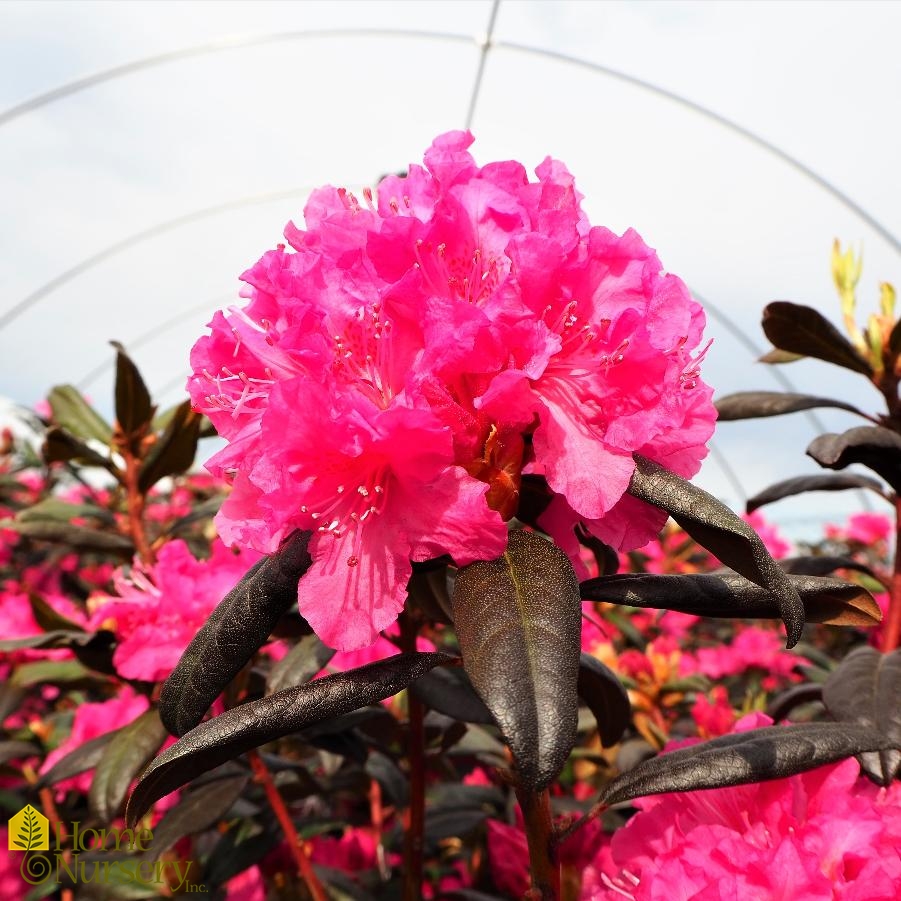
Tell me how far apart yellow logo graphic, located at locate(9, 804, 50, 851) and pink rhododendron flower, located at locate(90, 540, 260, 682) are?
449mm

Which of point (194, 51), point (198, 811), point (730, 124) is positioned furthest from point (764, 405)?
point (194, 51)

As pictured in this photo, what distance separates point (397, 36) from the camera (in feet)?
16.2

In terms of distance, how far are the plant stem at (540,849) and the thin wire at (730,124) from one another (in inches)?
190

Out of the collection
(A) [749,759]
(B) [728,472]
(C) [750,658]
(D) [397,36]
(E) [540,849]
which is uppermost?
(D) [397,36]

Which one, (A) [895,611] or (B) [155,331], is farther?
(B) [155,331]

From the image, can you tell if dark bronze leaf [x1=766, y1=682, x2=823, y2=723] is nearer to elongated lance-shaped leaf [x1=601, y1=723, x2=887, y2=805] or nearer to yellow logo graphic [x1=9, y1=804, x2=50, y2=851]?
elongated lance-shaped leaf [x1=601, y1=723, x2=887, y2=805]

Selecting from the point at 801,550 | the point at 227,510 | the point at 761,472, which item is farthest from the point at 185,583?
the point at 761,472

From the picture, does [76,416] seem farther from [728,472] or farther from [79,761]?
[728,472]

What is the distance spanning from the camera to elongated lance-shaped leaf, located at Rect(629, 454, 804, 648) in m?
0.64

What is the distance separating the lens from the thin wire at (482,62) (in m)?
4.66

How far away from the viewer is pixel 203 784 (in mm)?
1396

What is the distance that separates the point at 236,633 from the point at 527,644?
27 centimetres

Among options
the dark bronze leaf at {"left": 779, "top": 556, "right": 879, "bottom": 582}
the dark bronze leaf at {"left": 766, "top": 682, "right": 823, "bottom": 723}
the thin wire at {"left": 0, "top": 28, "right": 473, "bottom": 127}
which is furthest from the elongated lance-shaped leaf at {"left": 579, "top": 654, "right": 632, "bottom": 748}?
the thin wire at {"left": 0, "top": 28, "right": 473, "bottom": 127}

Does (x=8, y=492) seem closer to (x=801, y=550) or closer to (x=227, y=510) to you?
(x=227, y=510)
